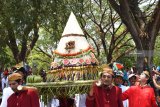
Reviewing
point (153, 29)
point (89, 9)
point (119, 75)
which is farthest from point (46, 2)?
point (89, 9)

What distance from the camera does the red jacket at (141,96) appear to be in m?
7.43

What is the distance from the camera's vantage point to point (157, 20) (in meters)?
13.4

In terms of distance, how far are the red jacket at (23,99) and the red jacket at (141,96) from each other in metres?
2.33

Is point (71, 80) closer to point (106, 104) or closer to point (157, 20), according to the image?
point (106, 104)

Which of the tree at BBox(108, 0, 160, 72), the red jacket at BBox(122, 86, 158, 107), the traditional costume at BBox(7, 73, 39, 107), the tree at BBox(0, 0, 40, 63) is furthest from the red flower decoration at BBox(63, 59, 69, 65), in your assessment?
the tree at BBox(0, 0, 40, 63)

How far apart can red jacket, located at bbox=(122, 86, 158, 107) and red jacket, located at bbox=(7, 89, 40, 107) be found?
2333mm

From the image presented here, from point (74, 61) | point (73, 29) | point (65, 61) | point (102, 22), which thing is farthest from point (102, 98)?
point (102, 22)

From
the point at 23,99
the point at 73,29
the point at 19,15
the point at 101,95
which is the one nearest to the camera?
the point at 23,99

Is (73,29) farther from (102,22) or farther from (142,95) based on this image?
(102,22)

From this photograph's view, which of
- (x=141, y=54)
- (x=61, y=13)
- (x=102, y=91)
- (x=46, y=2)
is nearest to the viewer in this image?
(x=102, y=91)

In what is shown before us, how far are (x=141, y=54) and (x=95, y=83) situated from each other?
7.68 m

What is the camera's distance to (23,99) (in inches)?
223

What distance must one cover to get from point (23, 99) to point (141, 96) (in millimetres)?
2636

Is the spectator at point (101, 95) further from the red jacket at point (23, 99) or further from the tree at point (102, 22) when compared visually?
the tree at point (102, 22)
